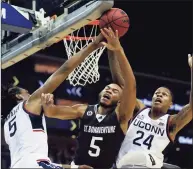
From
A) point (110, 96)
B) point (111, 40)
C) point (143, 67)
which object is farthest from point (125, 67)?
point (143, 67)

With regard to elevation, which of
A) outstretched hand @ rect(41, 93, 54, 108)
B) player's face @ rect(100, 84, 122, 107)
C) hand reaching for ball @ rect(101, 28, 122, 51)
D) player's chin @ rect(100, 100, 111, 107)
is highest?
hand reaching for ball @ rect(101, 28, 122, 51)

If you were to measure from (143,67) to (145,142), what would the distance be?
5.76m

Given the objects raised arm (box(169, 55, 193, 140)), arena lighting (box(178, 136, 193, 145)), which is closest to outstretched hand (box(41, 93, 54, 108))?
raised arm (box(169, 55, 193, 140))

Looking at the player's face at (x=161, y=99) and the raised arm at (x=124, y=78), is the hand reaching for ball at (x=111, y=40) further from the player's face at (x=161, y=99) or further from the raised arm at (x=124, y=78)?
the player's face at (x=161, y=99)

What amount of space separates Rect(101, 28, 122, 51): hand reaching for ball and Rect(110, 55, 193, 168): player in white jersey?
614 millimetres

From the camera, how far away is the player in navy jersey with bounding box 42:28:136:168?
154 inches

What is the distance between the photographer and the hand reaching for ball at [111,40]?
3.65 metres

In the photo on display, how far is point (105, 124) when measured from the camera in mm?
4012

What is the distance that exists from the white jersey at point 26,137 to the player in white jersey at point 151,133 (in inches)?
27.3

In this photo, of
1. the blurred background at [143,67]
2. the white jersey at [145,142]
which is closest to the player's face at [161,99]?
the white jersey at [145,142]

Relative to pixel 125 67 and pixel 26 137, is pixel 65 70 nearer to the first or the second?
pixel 125 67

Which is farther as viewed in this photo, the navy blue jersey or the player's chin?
the player's chin

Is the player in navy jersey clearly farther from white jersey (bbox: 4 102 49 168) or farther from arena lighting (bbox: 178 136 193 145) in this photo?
arena lighting (bbox: 178 136 193 145)

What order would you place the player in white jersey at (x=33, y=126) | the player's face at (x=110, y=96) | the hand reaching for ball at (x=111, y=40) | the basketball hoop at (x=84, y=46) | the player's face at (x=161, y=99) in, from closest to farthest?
the hand reaching for ball at (x=111, y=40)
the player in white jersey at (x=33, y=126)
the player's face at (x=110, y=96)
the player's face at (x=161, y=99)
the basketball hoop at (x=84, y=46)
